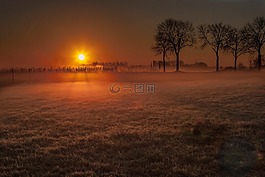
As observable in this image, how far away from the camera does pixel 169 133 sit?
12.5m

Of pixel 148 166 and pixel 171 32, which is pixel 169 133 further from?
pixel 171 32

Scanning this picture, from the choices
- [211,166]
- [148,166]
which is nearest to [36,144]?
[148,166]

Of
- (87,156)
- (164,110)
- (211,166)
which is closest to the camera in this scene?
(211,166)

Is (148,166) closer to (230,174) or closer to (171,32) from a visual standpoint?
(230,174)

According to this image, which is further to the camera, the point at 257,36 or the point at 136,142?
the point at 257,36

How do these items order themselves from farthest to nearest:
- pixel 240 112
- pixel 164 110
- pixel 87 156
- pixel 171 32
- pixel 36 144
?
1. pixel 171 32
2. pixel 164 110
3. pixel 240 112
4. pixel 36 144
5. pixel 87 156

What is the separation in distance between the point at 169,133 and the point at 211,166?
3.93 m

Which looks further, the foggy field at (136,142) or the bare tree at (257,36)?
the bare tree at (257,36)

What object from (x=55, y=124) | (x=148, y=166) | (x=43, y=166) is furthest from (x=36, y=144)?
(x=148, y=166)

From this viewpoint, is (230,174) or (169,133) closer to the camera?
(230,174)

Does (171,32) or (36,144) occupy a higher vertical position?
(171,32)

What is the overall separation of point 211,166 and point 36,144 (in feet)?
21.7

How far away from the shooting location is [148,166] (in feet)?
28.5

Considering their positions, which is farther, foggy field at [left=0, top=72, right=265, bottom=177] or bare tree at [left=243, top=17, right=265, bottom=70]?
bare tree at [left=243, top=17, right=265, bottom=70]
